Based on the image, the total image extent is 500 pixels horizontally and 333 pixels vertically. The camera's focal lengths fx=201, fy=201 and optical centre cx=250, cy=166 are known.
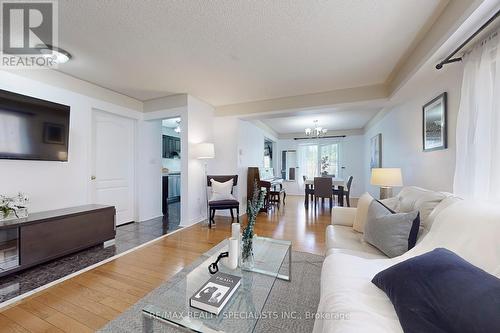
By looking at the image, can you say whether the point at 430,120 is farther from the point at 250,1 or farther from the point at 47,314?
the point at 47,314

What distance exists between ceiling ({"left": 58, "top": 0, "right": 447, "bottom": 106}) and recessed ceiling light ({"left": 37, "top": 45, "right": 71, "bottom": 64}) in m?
0.09

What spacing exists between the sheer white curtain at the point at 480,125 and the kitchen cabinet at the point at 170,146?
615 centimetres

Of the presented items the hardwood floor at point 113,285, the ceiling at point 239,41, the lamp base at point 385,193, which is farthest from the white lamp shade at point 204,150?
the lamp base at point 385,193

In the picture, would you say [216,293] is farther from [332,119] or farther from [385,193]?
[332,119]

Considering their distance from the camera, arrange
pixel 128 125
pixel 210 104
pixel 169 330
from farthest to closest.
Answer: pixel 210 104, pixel 128 125, pixel 169 330

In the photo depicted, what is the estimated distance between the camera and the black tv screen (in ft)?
7.36

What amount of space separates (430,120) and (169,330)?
3401mm

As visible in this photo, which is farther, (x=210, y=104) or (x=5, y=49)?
(x=210, y=104)

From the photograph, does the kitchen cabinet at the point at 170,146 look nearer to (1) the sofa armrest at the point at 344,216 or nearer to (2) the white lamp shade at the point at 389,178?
(1) the sofa armrest at the point at 344,216

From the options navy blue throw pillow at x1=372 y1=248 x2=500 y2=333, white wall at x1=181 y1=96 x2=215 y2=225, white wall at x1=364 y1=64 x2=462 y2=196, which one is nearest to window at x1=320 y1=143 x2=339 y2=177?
white wall at x1=364 y1=64 x2=462 y2=196

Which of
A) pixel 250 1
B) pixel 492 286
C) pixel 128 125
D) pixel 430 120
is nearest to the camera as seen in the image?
pixel 492 286

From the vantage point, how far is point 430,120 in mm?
2449

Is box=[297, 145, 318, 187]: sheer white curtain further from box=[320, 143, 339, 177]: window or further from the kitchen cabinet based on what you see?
the kitchen cabinet

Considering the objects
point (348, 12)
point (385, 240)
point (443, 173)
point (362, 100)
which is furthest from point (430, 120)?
point (385, 240)
